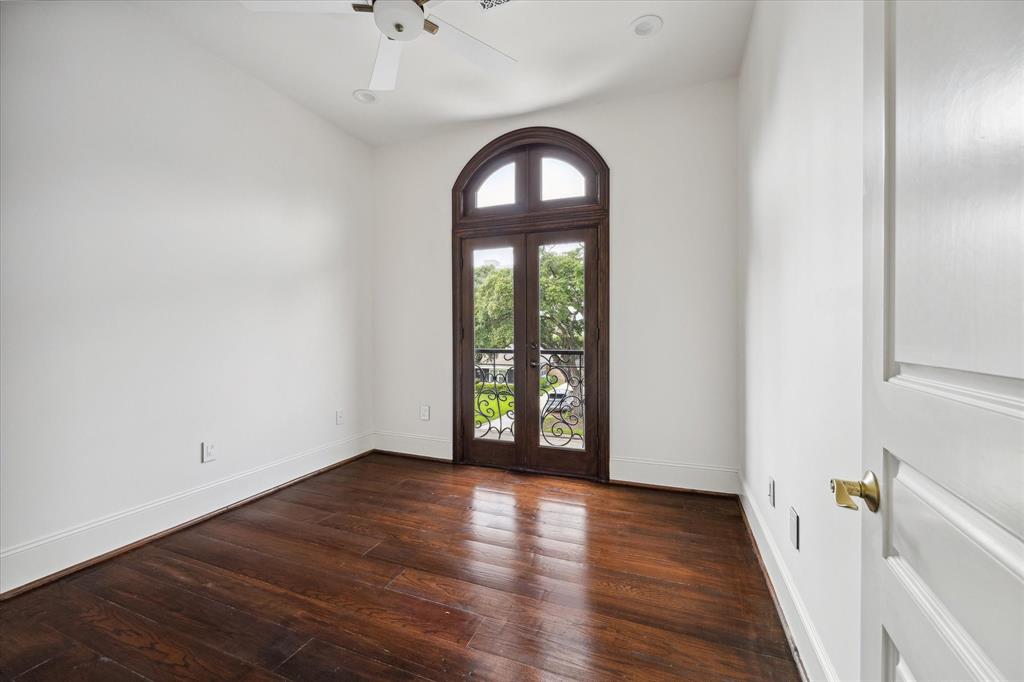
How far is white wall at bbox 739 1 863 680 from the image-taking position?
3.64 feet

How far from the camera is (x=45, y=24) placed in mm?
2010

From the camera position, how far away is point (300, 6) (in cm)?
191

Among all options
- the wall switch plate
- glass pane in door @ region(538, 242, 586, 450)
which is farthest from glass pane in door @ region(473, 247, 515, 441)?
the wall switch plate

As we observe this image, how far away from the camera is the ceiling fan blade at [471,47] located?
204 centimetres

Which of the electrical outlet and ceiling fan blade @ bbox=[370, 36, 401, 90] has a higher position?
ceiling fan blade @ bbox=[370, 36, 401, 90]

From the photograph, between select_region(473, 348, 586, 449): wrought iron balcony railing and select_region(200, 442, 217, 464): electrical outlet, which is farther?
select_region(473, 348, 586, 449): wrought iron balcony railing

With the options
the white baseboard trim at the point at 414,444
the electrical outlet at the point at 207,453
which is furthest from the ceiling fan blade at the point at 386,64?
the white baseboard trim at the point at 414,444

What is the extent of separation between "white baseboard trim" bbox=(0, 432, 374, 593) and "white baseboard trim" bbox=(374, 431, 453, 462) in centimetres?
72

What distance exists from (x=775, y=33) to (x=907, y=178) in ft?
6.05

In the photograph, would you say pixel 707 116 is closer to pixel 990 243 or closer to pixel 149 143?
pixel 990 243

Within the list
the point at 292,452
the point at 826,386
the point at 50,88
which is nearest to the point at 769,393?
the point at 826,386

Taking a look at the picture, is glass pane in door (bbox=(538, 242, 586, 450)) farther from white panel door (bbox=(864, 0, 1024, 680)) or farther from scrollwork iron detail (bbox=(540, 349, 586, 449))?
white panel door (bbox=(864, 0, 1024, 680))

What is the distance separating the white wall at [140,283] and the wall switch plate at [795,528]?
3.24m

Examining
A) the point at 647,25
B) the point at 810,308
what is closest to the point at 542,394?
the point at 810,308
